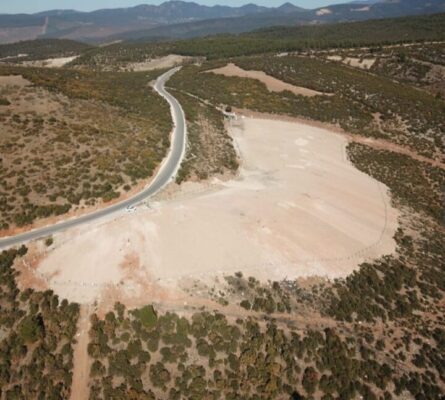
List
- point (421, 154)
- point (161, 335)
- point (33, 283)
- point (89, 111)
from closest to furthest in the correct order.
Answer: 1. point (161, 335)
2. point (33, 283)
3. point (89, 111)
4. point (421, 154)

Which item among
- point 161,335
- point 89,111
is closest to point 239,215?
point 161,335

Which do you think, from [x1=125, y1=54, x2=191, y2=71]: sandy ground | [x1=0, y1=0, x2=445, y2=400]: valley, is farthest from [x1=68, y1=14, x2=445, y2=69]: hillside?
[x1=0, y1=0, x2=445, y2=400]: valley

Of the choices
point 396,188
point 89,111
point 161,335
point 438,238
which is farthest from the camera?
point 89,111

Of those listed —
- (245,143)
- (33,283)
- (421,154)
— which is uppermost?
(33,283)

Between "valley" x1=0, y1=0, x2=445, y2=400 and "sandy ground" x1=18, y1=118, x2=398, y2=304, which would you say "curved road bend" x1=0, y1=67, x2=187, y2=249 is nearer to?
"valley" x1=0, y1=0, x2=445, y2=400

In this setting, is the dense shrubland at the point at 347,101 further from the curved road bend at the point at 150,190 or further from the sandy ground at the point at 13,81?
the sandy ground at the point at 13,81

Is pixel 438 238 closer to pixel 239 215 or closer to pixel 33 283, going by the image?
pixel 239 215
